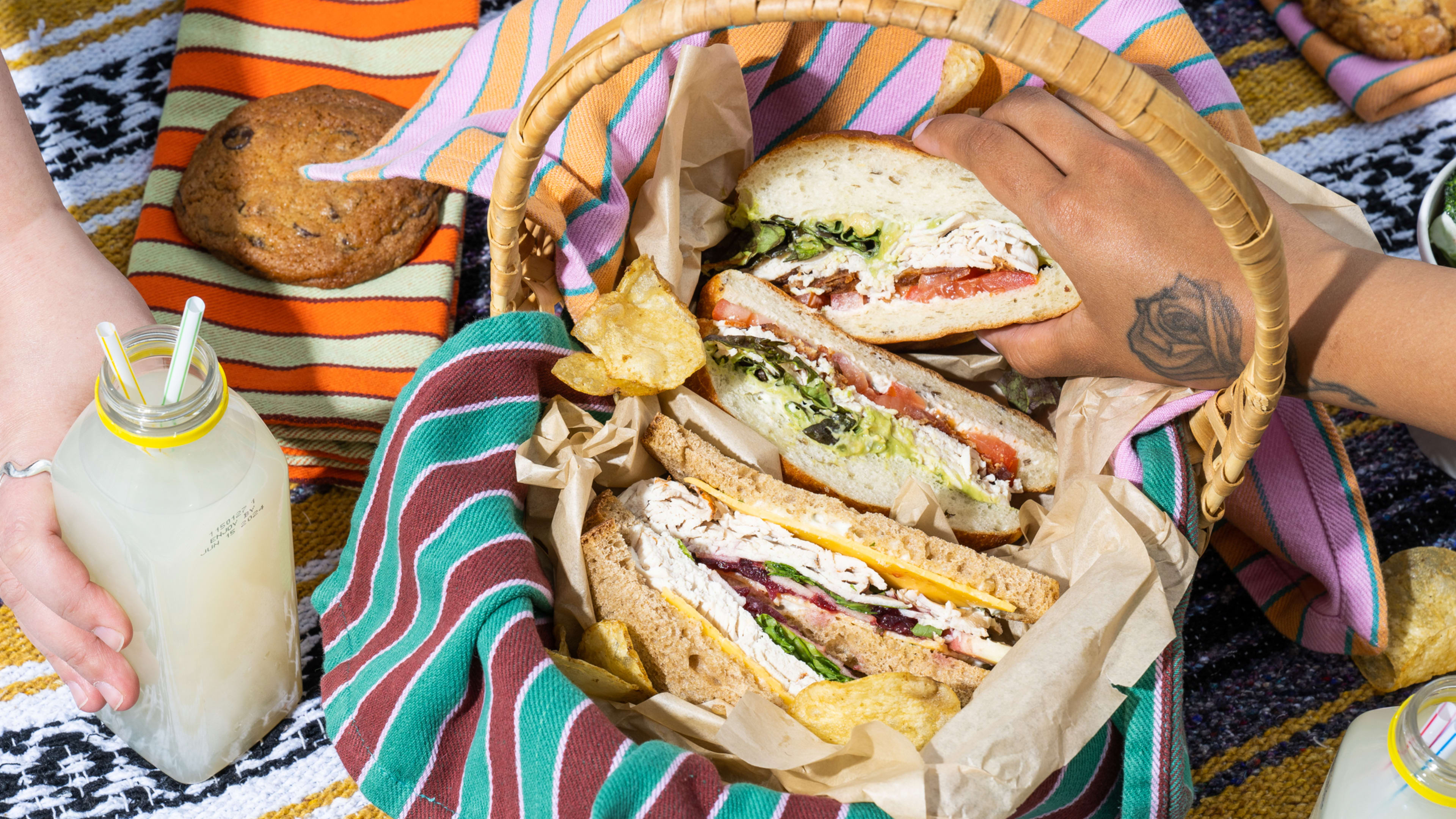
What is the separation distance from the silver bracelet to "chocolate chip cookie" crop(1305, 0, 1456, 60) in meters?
2.22

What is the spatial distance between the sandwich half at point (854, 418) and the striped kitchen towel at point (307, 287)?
0.49 meters

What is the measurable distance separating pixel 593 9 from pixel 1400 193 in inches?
59.9

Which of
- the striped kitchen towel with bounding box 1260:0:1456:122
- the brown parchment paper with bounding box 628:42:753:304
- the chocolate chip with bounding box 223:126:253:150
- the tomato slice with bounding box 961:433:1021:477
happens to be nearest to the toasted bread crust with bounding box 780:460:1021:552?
the tomato slice with bounding box 961:433:1021:477

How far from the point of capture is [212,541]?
1.06m

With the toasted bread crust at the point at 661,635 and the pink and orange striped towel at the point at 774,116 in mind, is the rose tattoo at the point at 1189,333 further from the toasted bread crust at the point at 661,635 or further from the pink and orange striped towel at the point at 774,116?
the toasted bread crust at the point at 661,635

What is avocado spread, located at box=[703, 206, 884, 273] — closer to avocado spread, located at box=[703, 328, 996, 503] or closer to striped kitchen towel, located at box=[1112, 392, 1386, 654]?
avocado spread, located at box=[703, 328, 996, 503]

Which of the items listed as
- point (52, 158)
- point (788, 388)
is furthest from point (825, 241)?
point (52, 158)

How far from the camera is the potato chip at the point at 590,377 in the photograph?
133 cm

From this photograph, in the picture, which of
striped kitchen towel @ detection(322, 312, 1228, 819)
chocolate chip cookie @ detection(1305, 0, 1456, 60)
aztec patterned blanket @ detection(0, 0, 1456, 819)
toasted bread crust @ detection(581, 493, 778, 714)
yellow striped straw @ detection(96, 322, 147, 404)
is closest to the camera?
yellow striped straw @ detection(96, 322, 147, 404)

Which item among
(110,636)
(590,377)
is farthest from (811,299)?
(110,636)

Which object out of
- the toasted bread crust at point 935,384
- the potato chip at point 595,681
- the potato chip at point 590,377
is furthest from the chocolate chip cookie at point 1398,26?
the potato chip at point 595,681

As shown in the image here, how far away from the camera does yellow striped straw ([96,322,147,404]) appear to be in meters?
0.88

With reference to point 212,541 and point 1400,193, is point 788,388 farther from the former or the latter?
→ point 1400,193

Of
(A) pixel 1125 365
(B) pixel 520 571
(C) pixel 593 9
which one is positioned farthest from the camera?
(C) pixel 593 9
